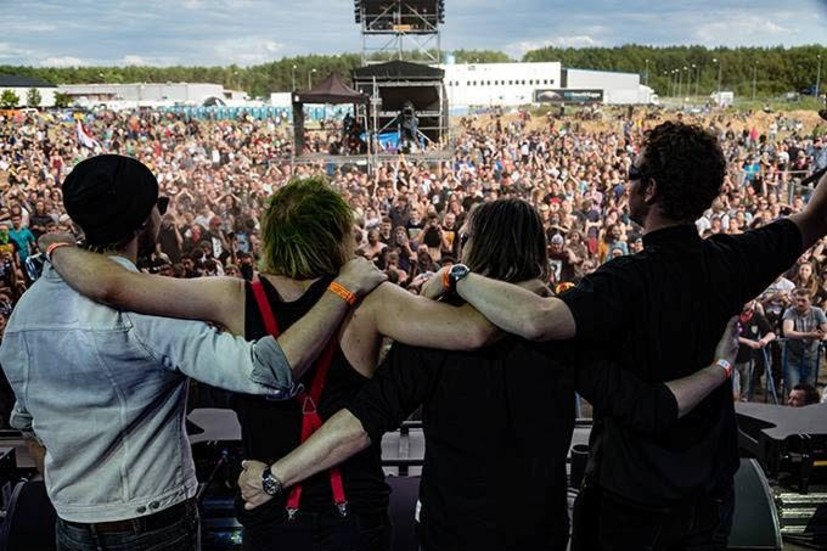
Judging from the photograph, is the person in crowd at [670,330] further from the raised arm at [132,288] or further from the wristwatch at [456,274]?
the raised arm at [132,288]

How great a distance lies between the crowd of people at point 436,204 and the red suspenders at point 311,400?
249mm

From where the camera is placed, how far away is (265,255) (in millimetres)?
1186

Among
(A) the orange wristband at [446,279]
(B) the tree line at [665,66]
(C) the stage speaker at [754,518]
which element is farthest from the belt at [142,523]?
(B) the tree line at [665,66]

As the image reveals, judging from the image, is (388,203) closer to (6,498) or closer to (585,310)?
(6,498)

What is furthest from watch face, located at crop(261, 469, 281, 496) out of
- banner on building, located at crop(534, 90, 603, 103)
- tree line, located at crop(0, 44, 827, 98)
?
banner on building, located at crop(534, 90, 603, 103)

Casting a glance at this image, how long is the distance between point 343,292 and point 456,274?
0.16 metres

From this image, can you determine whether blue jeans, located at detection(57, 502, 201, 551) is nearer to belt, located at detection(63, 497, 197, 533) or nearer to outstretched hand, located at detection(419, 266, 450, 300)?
belt, located at detection(63, 497, 197, 533)

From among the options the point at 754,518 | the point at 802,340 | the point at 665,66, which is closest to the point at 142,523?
the point at 754,518

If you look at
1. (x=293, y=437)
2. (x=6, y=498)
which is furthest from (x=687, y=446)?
(x=6, y=498)

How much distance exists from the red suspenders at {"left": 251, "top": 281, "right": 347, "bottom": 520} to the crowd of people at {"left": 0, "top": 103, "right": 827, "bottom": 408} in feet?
0.82

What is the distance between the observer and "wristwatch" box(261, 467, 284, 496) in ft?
3.76

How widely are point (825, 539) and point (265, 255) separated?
1.88 metres

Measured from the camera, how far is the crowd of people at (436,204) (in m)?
5.10

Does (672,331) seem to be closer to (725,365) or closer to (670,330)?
(670,330)
